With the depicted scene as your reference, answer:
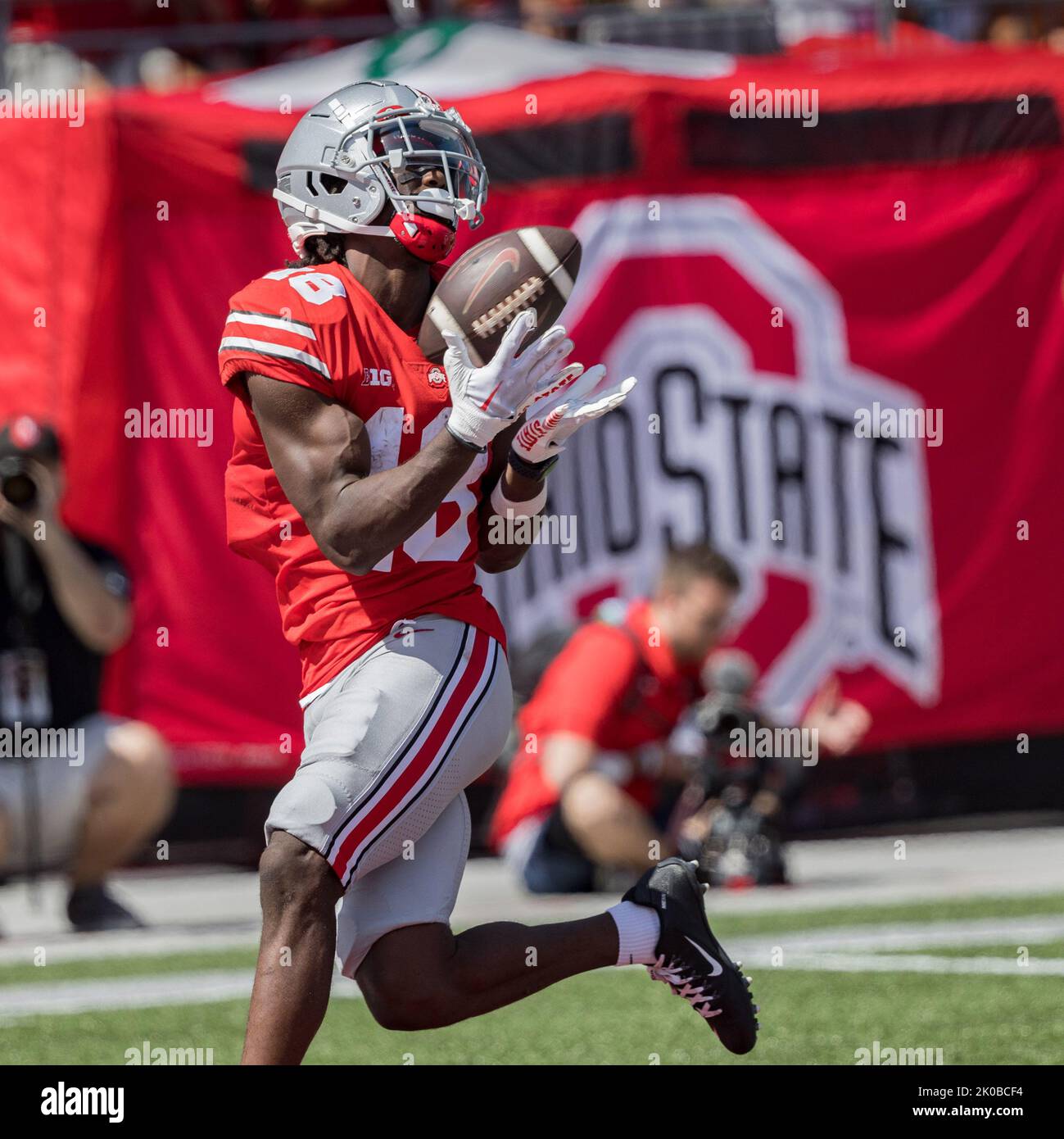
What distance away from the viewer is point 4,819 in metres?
7.35

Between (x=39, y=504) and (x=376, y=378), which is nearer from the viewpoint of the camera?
(x=376, y=378)

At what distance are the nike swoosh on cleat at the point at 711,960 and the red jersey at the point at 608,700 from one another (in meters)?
3.69

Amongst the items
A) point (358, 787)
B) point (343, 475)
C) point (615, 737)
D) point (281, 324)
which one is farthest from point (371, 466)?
point (615, 737)

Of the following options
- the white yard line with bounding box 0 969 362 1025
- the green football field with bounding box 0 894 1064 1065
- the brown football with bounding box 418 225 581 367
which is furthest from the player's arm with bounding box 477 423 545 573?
the white yard line with bounding box 0 969 362 1025

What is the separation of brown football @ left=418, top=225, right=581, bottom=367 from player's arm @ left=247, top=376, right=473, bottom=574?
293mm

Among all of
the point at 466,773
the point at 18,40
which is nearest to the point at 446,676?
the point at 466,773

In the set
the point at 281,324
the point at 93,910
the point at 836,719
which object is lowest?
the point at 93,910

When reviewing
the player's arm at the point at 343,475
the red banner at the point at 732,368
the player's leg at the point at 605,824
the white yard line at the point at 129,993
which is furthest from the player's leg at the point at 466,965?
the red banner at the point at 732,368

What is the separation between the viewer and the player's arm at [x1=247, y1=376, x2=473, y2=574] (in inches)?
136

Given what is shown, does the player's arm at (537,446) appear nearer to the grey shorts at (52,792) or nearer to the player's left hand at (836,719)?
the grey shorts at (52,792)

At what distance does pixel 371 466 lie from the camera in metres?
3.67

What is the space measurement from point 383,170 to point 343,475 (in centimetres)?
68

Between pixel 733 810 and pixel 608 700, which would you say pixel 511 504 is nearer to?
pixel 608 700

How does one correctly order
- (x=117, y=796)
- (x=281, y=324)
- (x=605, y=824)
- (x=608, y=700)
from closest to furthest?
(x=281, y=324), (x=117, y=796), (x=605, y=824), (x=608, y=700)
